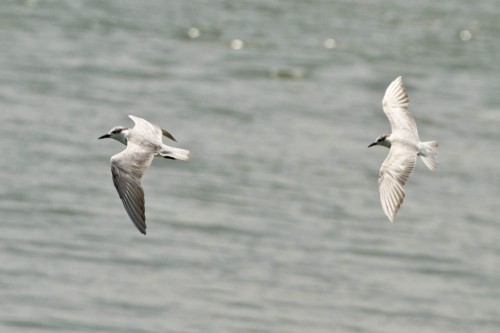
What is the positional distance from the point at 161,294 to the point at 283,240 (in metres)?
3.87

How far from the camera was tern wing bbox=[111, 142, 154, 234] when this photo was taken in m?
11.0

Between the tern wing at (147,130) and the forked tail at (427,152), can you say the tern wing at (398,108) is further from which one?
the tern wing at (147,130)

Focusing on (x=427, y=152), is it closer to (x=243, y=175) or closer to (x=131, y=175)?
(x=131, y=175)

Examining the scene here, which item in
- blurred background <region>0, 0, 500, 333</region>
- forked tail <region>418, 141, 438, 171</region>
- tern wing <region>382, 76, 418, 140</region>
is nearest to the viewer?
forked tail <region>418, 141, 438, 171</region>

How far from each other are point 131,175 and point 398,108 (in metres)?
3.48

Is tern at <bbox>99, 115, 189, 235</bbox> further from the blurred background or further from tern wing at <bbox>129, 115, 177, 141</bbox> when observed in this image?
the blurred background

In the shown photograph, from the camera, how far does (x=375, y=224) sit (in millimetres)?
27297

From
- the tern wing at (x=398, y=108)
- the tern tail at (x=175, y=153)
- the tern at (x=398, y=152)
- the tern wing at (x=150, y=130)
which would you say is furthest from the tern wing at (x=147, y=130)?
the tern wing at (x=398, y=108)

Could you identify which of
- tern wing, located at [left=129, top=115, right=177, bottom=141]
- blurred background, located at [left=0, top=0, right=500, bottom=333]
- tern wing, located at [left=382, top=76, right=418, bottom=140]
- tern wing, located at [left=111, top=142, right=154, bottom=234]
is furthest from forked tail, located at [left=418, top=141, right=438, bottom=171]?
blurred background, located at [left=0, top=0, right=500, bottom=333]

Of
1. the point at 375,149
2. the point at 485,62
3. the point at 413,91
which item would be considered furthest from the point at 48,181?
the point at 485,62

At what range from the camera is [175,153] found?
11.4 metres

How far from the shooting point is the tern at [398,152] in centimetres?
1184

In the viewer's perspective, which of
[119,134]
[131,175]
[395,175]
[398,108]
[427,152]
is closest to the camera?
[131,175]

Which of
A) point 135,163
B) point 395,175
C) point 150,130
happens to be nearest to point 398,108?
point 395,175
